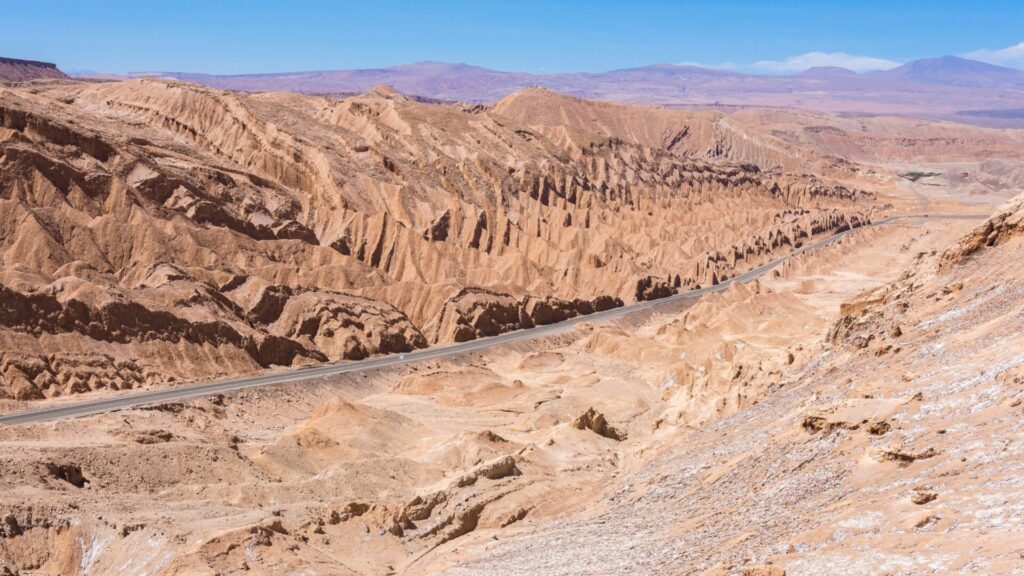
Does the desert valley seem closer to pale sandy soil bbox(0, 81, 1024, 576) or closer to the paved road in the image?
pale sandy soil bbox(0, 81, 1024, 576)

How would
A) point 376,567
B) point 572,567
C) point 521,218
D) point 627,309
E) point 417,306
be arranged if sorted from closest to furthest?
point 572,567 → point 376,567 → point 417,306 → point 627,309 → point 521,218

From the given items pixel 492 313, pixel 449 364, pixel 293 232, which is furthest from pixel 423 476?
pixel 293 232

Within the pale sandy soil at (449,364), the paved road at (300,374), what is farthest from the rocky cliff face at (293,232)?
the paved road at (300,374)

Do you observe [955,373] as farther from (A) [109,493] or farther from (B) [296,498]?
(A) [109,493]

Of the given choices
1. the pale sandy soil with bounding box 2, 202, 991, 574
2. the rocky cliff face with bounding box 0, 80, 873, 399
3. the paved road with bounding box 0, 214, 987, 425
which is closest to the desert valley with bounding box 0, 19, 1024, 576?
the pale sandy soil with bounding box 2, 202, 991, 574

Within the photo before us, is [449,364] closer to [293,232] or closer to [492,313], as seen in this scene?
[492,313]

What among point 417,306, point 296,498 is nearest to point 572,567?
point 296,498
